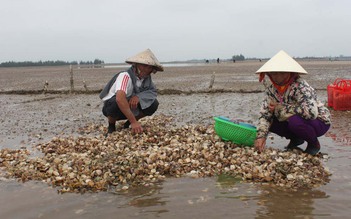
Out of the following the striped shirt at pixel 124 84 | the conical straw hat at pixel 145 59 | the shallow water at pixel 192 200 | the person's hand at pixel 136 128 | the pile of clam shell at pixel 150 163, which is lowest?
the shallow water at pixel 192 200

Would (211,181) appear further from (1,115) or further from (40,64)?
(40,64)

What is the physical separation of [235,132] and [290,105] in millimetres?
974

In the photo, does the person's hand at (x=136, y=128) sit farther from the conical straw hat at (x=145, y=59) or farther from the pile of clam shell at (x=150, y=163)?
the conical straw hat at (x=145, y=59)

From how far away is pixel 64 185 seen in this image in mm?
4445

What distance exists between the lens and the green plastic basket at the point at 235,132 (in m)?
5.66

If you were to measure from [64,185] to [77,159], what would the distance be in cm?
78

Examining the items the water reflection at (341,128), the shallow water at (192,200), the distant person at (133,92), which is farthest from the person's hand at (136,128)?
the water reflection at (341,128)

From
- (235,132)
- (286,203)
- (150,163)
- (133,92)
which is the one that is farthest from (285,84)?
(133,92)

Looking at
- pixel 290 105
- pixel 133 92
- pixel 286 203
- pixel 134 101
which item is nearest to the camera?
pixel 286 203

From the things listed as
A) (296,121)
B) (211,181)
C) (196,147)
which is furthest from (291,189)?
(196,147)

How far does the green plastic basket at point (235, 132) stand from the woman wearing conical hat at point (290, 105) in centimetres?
26

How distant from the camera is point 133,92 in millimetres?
6758

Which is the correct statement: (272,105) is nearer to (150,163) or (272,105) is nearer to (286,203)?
(286,203)

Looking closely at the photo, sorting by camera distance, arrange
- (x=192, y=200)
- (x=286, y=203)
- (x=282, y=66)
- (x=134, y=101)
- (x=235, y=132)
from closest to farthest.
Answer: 1. (x=286, y=203)
2. (x=192, y=200)
3. (x=282, y=66)
4. (x=235, y=132)
5. (x=134, y=101)
